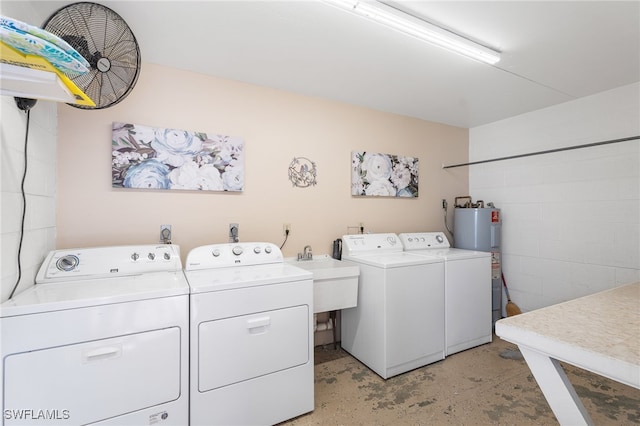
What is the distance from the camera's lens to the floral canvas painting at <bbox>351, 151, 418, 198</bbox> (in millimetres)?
3041

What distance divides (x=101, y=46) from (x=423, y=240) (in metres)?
3.11

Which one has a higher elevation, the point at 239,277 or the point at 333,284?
the point at 239,277

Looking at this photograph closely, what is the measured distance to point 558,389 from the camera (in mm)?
933

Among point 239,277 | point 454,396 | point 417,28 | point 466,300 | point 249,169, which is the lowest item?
point 454,396

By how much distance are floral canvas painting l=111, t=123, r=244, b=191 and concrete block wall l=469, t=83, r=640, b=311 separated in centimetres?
316

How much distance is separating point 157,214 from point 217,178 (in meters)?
0.53

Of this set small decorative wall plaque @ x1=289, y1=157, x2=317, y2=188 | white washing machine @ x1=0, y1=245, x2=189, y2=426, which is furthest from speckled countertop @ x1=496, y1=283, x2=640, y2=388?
small decorative wall plaque @ x1=289, y1=157, x2=317, y2=188

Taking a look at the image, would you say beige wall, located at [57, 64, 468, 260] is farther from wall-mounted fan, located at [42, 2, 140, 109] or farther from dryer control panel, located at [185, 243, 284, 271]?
wall-mounted fan, located at [42, 2, 140, 109]

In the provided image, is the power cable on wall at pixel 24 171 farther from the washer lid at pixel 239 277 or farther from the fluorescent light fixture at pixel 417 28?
the fluorescent light fixture at pixel 417 28

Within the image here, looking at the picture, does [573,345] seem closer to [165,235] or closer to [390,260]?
[390,260]

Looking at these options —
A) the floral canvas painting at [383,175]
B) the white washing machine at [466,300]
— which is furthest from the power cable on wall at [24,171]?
the white washing machine at [466,300]

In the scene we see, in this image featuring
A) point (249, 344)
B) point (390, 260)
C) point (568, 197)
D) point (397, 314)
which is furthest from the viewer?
point (568, 197)

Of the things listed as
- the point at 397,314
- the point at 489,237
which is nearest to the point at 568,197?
the point at 489,237

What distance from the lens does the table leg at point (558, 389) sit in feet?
3.01
